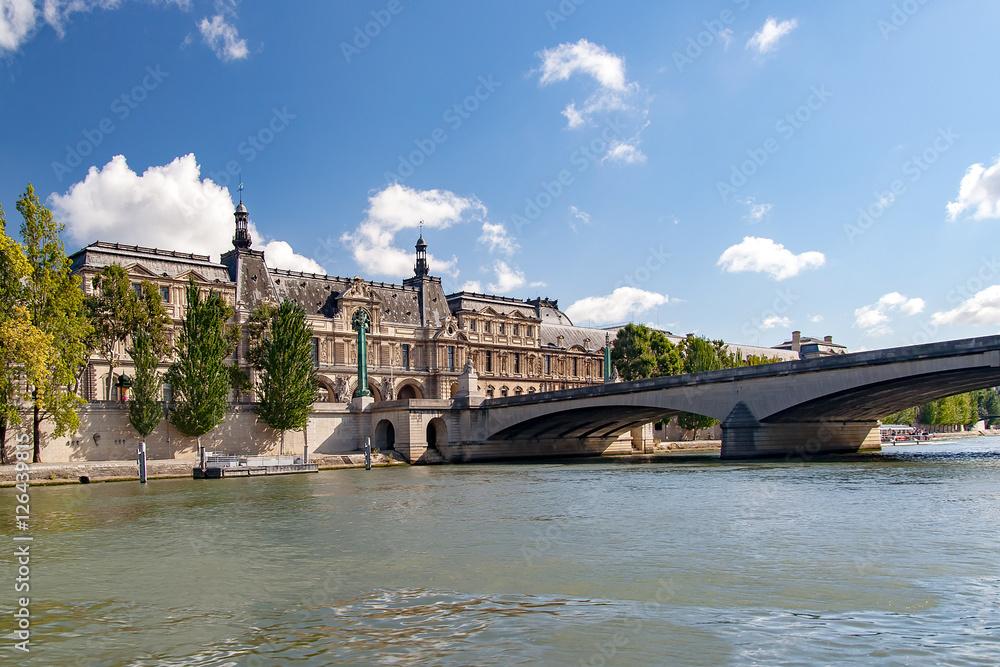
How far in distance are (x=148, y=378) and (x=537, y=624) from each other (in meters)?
53.6

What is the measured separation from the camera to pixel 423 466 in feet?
225

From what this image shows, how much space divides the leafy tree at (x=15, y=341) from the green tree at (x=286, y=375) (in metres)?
20.5

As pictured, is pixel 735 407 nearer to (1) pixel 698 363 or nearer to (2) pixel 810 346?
(1) pixel 698 363

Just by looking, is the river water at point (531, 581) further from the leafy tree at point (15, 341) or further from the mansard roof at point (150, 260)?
the mansard roof at point (150, 260)

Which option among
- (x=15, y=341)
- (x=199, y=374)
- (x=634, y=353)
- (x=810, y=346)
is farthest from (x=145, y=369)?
(x=810, y=346)

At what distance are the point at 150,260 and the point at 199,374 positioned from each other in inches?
722

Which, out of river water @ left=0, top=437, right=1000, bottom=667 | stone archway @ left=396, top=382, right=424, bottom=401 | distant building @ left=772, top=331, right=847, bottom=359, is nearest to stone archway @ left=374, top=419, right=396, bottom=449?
stone archway @ left=396, top=382, right=424, bottom=401

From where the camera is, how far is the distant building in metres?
149

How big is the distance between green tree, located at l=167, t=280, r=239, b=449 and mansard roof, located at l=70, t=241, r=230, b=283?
11.3m

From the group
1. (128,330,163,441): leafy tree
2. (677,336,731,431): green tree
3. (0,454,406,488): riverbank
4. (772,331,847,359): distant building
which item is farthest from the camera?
(772,331,847,359): distant building

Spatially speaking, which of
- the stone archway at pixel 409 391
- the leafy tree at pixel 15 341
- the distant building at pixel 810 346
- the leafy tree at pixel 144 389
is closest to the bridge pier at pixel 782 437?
the leafy tree at pixel 144 389

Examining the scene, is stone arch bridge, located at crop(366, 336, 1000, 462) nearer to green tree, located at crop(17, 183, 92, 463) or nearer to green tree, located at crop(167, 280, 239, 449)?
green tree, located at crop(167, 280, 239, 449)

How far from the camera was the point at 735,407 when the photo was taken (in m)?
57.2

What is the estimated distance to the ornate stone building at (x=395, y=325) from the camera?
7688 centimetres
